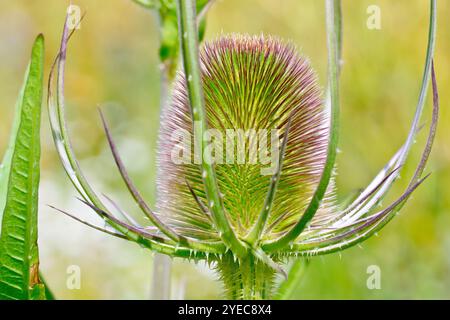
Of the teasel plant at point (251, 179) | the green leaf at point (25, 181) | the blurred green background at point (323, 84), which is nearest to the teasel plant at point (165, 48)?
the teasel plant at point (251, 179)

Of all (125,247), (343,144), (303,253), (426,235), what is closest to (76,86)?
(125,247)

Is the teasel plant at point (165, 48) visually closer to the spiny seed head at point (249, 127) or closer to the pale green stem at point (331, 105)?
the spiny seed head at point (249, 127)

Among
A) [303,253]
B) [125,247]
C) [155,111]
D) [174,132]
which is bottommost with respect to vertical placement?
[125,247]

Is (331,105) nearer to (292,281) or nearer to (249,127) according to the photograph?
(249,127)

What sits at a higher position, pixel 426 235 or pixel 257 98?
pixel 257 98

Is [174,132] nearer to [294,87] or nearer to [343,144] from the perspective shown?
[294,87]

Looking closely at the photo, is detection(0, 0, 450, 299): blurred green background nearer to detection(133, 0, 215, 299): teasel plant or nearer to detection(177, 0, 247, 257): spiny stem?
detection(133, 0, 215, 299): teasel plant
